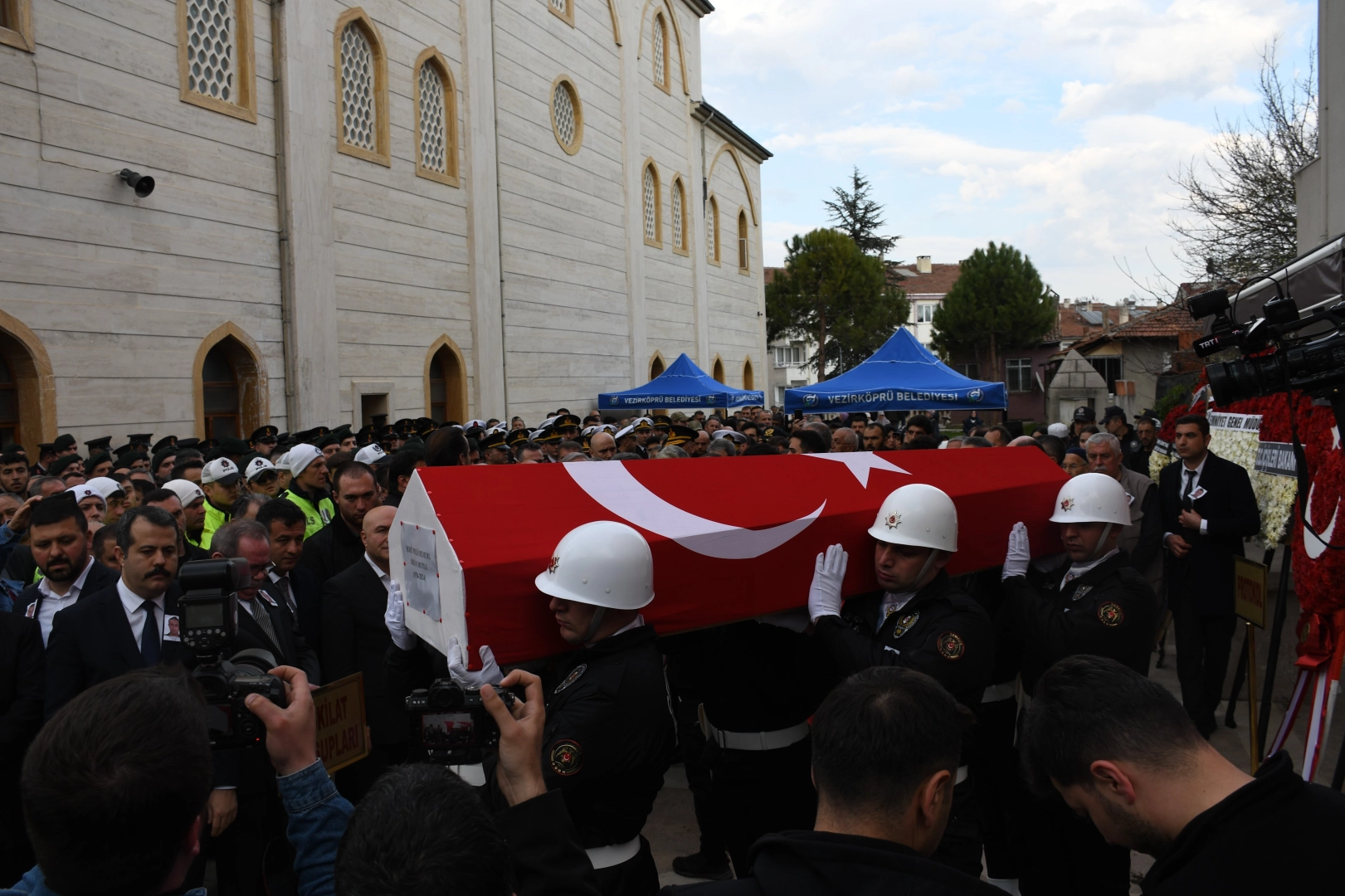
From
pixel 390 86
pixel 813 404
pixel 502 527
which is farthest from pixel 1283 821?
pixel 390 86

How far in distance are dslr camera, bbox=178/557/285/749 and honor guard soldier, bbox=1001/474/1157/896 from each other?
2.60 meters

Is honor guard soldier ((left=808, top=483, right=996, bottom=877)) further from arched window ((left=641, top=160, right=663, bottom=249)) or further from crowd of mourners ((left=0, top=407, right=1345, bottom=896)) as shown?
arched window ((left=641, top=160, right=663, bottom=249))

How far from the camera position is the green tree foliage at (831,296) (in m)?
44.3

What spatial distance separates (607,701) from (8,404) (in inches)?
400

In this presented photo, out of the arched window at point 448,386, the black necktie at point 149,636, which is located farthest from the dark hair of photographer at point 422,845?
→ the arched window at point 448,386

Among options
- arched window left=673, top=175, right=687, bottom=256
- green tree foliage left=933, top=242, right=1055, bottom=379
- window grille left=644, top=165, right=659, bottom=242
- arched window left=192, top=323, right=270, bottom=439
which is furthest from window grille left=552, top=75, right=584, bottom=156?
green tree foliage left=933, top=242, right=1055, bottom=379

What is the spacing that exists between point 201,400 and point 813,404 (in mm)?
8264

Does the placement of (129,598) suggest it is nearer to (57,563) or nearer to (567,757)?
(57,563)

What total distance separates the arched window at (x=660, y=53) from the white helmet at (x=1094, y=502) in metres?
26.2

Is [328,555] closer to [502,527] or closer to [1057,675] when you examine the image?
[502,527]

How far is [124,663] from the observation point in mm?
3402

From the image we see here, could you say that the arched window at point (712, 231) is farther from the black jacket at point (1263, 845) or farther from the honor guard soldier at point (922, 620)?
the black jacket at point (1263, 845)

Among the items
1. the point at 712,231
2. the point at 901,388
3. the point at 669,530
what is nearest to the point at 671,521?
the point at 669,530

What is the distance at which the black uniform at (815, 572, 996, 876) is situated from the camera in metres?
2.94
